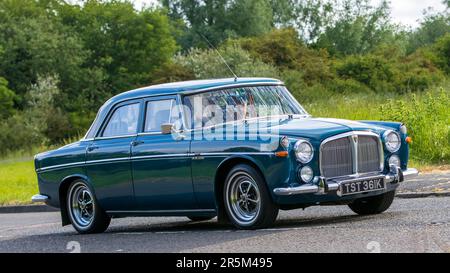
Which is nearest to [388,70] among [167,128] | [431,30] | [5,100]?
[5,100]

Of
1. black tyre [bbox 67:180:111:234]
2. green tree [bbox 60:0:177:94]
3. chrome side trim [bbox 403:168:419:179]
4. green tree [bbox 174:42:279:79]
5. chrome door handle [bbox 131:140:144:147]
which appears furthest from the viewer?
green tree [bbox 60:0:177:94]

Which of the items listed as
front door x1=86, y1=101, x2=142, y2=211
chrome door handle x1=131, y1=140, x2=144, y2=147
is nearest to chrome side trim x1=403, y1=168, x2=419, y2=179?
chrome door handle x1=131, y1=140, x2=144, y2=147

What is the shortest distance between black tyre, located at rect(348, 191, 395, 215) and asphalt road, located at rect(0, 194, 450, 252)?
0.13m

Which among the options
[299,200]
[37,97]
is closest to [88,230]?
[299,200]

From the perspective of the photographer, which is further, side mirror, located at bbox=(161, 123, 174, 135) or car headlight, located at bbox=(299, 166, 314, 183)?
side mirror, located at bbox=(161, 123, 174, 135)

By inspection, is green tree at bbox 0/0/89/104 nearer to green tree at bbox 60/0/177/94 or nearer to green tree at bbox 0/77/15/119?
green tree at bbox 0/77/15/119

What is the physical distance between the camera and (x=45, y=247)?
40.2 ft

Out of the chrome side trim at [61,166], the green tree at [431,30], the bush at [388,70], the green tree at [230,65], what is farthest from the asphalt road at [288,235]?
the green tree at [431,30]

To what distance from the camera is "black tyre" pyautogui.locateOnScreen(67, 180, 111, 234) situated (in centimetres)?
1375

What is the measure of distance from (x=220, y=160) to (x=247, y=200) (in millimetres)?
547

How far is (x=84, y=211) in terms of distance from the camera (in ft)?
46.0

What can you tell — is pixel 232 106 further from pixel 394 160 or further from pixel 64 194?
pixel 64 194

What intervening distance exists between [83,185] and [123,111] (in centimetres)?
113
